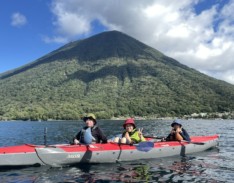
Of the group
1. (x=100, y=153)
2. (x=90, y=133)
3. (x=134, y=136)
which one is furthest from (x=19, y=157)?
(x=134, y=136)

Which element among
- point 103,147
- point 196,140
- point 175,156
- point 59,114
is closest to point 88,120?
point 103,147

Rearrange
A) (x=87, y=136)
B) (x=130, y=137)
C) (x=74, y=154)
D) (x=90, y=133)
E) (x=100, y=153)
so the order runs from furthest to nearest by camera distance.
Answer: (x=130, y=137) < (x=90, y=133) < (x=87, y=136) < (x=100, y=153) < (x=74, y=154)

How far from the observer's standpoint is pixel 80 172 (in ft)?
69.6

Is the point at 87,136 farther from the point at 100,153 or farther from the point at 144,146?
the point at 144,146

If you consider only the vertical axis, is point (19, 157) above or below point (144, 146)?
below

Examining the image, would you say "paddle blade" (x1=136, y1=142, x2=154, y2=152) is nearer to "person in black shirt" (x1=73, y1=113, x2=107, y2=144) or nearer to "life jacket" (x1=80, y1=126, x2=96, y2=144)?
"person in black shirt" (x1=73, y1=113, x2=107, y2=144)

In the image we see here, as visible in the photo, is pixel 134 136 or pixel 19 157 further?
Result: pixel 134 136

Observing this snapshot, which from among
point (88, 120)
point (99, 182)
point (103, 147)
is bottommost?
point (99, 182)

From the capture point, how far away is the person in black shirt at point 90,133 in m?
23.4

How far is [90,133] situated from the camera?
23797mm

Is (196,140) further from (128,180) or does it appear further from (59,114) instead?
(59,114)

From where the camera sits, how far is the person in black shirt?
23438 mm

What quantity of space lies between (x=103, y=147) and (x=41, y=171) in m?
4.56

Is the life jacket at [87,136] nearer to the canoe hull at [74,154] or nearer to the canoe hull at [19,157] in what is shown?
the canoe hull at [74,154]
